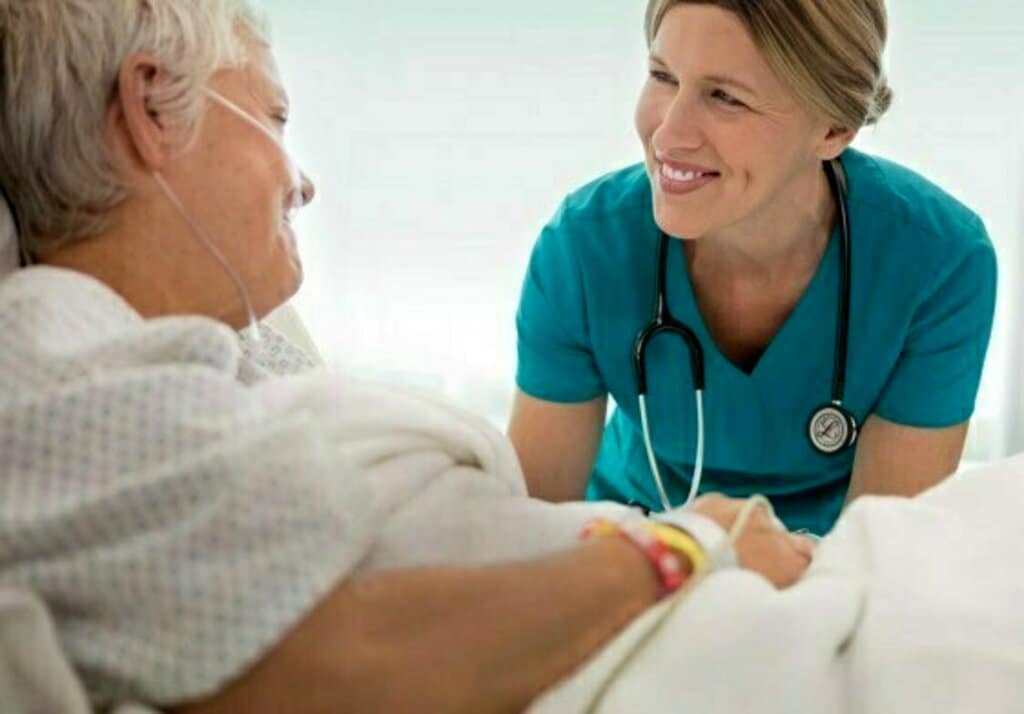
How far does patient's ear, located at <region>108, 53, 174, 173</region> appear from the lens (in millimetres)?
1095

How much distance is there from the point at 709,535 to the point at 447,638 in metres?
0.23

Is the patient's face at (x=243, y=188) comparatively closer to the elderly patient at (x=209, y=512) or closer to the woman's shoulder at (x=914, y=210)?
the elderly patient at (x=209, y=512)

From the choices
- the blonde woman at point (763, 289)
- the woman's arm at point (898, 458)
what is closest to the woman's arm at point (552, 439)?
the blonde woman at point (763, 289)

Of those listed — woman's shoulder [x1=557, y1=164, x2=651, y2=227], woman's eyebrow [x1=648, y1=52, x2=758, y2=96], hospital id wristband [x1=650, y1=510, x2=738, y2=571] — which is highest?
woman's eyebrow [x1=648, y1=52, x2=758, y2=96]

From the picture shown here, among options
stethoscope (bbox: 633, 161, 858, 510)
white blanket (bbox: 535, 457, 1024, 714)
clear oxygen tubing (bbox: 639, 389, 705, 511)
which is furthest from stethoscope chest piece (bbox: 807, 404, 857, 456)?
white blanket (bbox: 535, 457, 1024, 714)

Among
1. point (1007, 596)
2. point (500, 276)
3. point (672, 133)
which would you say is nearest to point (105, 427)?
point (1007, 596)

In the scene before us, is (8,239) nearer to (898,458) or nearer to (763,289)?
(763,289)

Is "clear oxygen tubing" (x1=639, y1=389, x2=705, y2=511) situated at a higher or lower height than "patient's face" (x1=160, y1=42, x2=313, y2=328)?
lower

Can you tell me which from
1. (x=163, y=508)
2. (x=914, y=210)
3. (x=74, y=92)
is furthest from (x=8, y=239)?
(x=914, y=210)

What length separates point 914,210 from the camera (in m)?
1.66

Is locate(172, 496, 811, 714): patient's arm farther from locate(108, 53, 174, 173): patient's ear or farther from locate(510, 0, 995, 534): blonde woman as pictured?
locate(510, 0, 995, 534): blonde woman

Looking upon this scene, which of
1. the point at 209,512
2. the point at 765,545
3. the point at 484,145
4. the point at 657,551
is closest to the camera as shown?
the point at 209,512

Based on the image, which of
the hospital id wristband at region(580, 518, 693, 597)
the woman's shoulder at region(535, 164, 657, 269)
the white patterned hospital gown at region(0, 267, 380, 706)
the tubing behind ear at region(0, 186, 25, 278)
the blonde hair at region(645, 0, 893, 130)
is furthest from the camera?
the woman's shoulder at region(535, 164, 657, 269)

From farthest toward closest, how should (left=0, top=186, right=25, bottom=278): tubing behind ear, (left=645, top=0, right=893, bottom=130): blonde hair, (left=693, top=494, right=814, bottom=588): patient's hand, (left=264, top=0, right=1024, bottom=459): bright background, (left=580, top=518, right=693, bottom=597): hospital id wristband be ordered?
(left=264, top=0, right=1024, bottom=459): bright background → (left=645, top=0, right=893, bottom=130): blonde hair → (left=0, top=186, right=25, bottom=278): tubing behind ear → (left=693, top=494, right=814, bottom=588): patient's hand → (left=580, top=518, right=693, bottom=597): hospital id wristband
